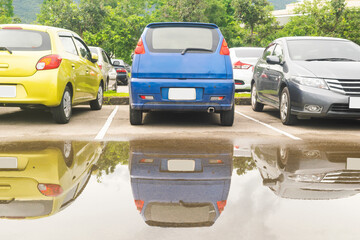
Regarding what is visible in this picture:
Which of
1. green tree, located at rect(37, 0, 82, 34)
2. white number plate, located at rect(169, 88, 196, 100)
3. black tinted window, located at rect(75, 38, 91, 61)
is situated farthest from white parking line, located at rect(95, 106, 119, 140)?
green tree, located at rect(37, 0, 82, 34)

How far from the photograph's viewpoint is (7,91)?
7098 millimetres

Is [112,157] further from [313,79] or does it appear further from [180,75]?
[313,79]

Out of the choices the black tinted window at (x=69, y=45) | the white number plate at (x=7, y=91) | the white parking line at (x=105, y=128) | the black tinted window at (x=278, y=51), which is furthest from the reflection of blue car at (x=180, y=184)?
the black tinted window at (x=278, y=51)

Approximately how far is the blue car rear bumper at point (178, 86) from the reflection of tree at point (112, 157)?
1.49m

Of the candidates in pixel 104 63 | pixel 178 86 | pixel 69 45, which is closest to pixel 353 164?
pixel 178 86

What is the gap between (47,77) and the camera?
23.5 feet

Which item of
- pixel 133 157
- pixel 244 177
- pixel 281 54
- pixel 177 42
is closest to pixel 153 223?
pixel 244 177

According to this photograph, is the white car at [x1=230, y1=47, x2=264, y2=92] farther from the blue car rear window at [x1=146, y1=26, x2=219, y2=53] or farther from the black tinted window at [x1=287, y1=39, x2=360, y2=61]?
the blue car rear window at [x1=146, y1=26, x2=219, y2=53]

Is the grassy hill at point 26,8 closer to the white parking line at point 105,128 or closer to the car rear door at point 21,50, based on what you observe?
the white parking line at point 105,128

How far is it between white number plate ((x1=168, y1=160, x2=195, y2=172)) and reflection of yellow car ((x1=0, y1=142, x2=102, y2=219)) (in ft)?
2.54

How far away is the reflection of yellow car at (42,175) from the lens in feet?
10.5

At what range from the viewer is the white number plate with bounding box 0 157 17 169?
173 inches

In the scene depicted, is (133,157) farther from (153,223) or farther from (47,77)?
(47,77)

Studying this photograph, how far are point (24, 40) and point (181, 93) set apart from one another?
2.72 m
